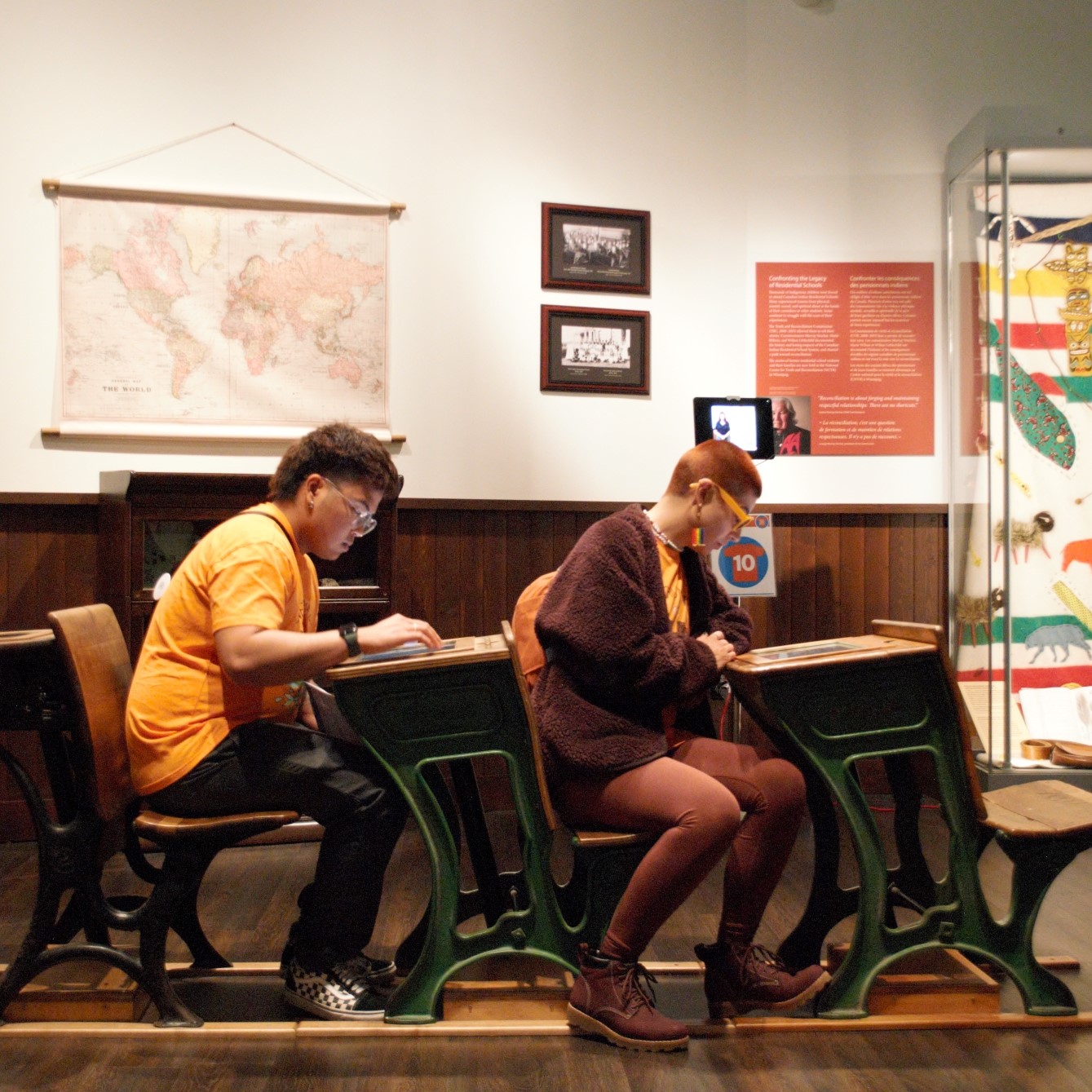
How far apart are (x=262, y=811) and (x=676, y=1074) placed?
1018 mm

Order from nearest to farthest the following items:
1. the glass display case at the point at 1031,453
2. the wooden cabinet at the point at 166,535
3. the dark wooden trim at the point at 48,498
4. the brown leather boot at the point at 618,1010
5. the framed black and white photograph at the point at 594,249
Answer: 1. the brown leather boot at the point at 618,1010
2. the wooden cabinet at the point at 166,535
3. the dark wooden trim at the point at 48,498
4. the glass display case at the point at 1031,453
5. the framed black and white photograph at the point at 594,249

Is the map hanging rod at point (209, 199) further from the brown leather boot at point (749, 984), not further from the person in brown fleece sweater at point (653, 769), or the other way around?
the brown leather boot at point (749, 984)

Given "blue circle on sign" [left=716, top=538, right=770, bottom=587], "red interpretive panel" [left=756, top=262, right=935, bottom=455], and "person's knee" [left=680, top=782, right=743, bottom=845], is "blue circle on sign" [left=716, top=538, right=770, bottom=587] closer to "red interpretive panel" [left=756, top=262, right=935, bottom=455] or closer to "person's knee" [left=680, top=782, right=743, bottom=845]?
"red interpretive panel" [left=756, top=262, right=935, bottom=455]

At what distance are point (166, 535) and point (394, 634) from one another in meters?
Answer: 1.86

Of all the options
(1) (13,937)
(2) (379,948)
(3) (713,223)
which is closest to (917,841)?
(2) (379,948)

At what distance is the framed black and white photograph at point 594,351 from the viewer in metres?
4.32

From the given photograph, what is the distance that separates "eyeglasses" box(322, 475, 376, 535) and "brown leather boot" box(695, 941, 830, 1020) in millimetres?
1267

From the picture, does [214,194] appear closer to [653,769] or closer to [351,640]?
[351,640]

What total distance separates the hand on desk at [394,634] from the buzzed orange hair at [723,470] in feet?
2.23

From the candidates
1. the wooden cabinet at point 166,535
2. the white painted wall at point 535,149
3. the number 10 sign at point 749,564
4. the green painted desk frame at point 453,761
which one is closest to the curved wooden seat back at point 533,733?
the green painted desk frame at point 453,761

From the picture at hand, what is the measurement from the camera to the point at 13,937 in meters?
2.75

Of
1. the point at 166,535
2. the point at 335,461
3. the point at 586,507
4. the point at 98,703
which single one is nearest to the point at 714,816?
the point at 335,461

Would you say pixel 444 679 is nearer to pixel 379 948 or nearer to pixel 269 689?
pixel 269 689

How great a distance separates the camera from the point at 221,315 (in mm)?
4086
